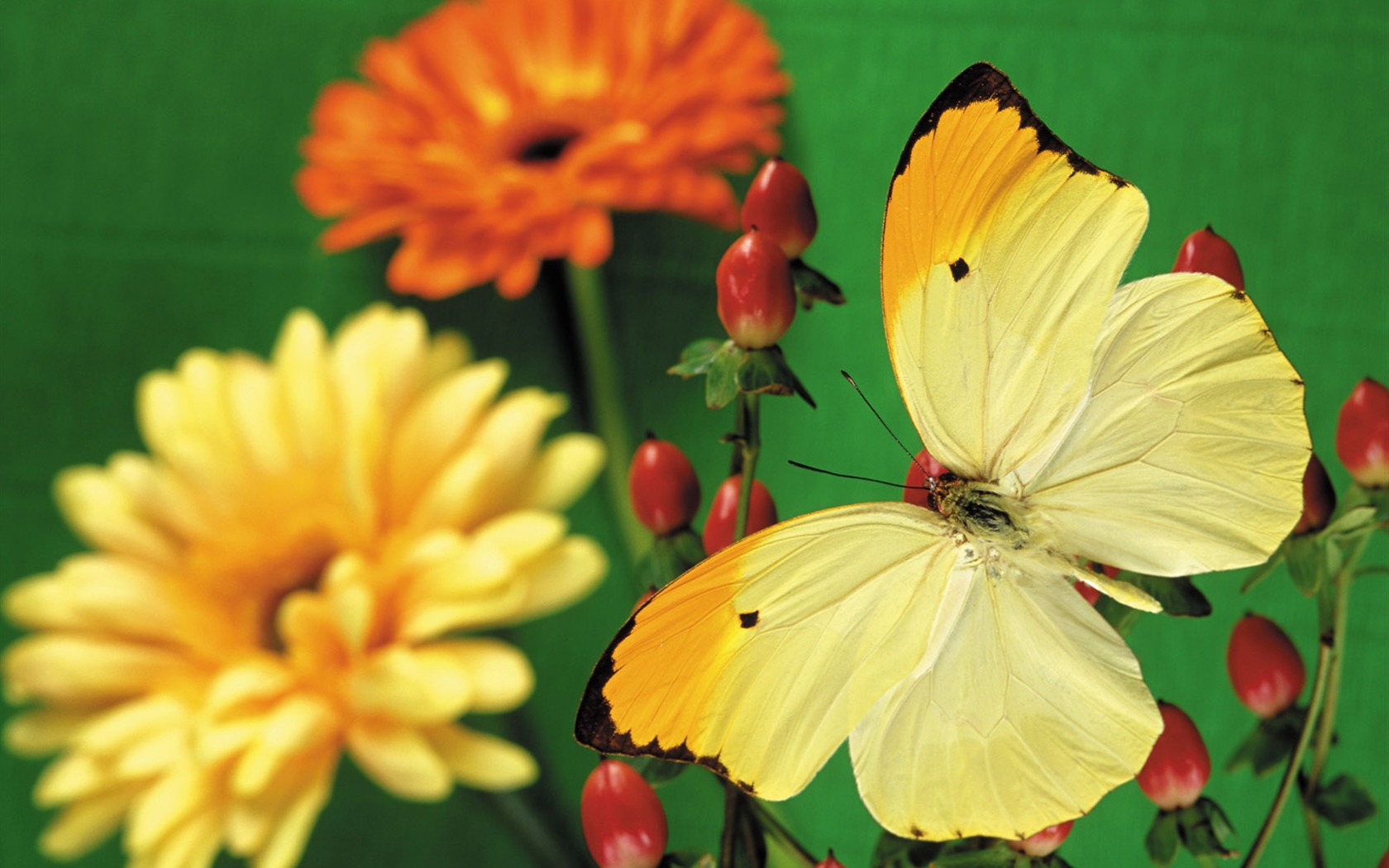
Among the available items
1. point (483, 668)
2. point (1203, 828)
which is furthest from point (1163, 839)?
point (483, 668)

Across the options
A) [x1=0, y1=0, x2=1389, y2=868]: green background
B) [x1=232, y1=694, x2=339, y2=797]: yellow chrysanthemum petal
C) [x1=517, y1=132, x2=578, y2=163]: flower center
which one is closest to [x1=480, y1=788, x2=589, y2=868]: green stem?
[x1=0, y1=0, x2=1389, y2=868]: green background

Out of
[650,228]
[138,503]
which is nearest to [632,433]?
[650,228]

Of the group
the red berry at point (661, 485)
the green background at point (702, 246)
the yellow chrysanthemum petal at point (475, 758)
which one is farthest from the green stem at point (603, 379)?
the red berry at point (661, 485)

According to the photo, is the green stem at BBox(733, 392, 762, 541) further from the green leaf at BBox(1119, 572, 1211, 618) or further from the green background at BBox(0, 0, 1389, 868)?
the green background at BBox(0, 0, 1389, 868)

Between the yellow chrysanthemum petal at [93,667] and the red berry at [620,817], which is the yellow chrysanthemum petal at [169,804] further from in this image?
the red berry at [620,817]

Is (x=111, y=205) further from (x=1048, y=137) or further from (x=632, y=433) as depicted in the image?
(x=1048, y=137)

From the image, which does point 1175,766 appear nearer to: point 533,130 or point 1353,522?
point 1353,522

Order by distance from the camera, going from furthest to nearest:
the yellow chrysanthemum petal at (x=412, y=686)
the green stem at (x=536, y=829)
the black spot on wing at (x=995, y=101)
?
the green stem at (x=536, y=829) < the yellow chrysanthemum petal at (x=412, y=686) < the black spot on wing at (x=995, y=101)

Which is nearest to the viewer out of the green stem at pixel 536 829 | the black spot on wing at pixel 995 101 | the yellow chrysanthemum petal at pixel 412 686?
the black spot on wing at pixel 995 101
